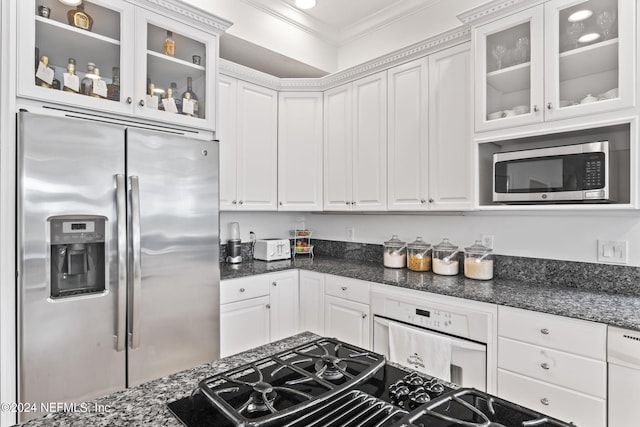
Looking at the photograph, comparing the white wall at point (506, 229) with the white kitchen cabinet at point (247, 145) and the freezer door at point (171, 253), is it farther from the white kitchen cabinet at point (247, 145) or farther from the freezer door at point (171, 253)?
the freezer door at point (171, 253)

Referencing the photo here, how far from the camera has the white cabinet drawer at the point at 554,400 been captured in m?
1.53

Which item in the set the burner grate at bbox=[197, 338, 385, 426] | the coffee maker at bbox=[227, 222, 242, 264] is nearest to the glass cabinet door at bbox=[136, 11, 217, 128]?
the coffee maker at bbox=[227, 222, 242, 264]

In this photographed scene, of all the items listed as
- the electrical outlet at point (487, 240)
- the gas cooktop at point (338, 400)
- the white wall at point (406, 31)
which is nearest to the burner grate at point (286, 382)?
the gas cooktop at point (338, 400)

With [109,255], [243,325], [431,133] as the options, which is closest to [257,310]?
[243,325]

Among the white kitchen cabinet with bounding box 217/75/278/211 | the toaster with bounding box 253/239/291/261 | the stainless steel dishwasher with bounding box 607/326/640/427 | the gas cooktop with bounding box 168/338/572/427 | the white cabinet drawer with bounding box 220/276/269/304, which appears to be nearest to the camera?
the gas cooktop with bounding box 168/338/572/427

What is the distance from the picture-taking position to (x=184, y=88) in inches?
92.2

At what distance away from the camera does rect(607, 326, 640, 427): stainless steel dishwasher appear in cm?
143

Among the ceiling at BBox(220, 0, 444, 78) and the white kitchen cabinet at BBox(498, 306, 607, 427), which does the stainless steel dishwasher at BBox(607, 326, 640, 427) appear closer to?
the white kitchen cabinet at BBox(498, 306, 607, 427)

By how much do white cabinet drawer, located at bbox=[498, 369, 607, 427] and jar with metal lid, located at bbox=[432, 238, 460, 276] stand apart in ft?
2.57

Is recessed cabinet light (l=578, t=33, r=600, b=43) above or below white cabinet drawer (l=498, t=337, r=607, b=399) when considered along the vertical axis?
above

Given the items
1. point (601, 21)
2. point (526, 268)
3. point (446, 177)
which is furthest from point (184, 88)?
point (526, 268)

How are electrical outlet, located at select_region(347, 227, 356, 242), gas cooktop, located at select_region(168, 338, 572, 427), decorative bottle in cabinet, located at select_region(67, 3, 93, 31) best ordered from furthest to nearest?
1. electrical outlet, located at select_region(347, 227, 356, 242)
2. decorative bottle in cabinet, located at select_region(67, 3, 93, 31)
3. gas cooktop, located at select_region(168, 338, 572, 427)

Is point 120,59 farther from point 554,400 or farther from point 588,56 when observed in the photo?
point 554,400

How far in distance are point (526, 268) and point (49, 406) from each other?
276 cm
